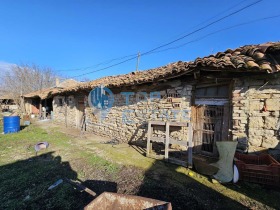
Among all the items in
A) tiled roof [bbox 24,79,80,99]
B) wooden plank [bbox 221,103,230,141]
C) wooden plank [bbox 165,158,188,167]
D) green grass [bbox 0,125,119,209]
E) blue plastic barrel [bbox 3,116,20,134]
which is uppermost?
tiled roof [bbox 24,79,80,99]

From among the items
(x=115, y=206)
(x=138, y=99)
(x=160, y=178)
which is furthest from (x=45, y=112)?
(x=115, y=206)

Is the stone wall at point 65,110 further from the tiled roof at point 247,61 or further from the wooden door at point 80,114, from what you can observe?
the tiled roof at point 247,61

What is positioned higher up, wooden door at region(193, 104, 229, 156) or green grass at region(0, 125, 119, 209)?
wooden door at region(193, 104, 229, 156)

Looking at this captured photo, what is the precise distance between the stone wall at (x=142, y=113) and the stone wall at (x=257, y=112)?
146 centimetres

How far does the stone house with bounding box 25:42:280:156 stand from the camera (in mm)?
4035

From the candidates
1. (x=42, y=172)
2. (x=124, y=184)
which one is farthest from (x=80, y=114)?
(x=124, y=184)

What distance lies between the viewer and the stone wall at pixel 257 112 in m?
3.97

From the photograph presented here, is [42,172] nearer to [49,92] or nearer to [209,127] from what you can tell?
[209,127]

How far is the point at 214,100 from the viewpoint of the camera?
16.5 ft

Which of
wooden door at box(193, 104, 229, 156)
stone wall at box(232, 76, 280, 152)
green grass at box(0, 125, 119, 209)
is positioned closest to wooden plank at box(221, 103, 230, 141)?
wooden door at box(193, 104, 229, 156)

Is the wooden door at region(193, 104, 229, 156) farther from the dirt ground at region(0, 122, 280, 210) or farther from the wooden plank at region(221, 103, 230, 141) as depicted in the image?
the dirt ground at region(0, 122, 280, 210)

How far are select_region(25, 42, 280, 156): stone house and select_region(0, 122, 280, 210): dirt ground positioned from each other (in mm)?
1261

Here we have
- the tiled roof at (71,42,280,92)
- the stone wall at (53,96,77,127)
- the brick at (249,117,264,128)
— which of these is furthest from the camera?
the stone wall at (53,96,77,127)

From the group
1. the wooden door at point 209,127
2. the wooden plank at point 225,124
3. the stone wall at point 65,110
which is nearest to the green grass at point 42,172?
the wooden door at point 209,127
